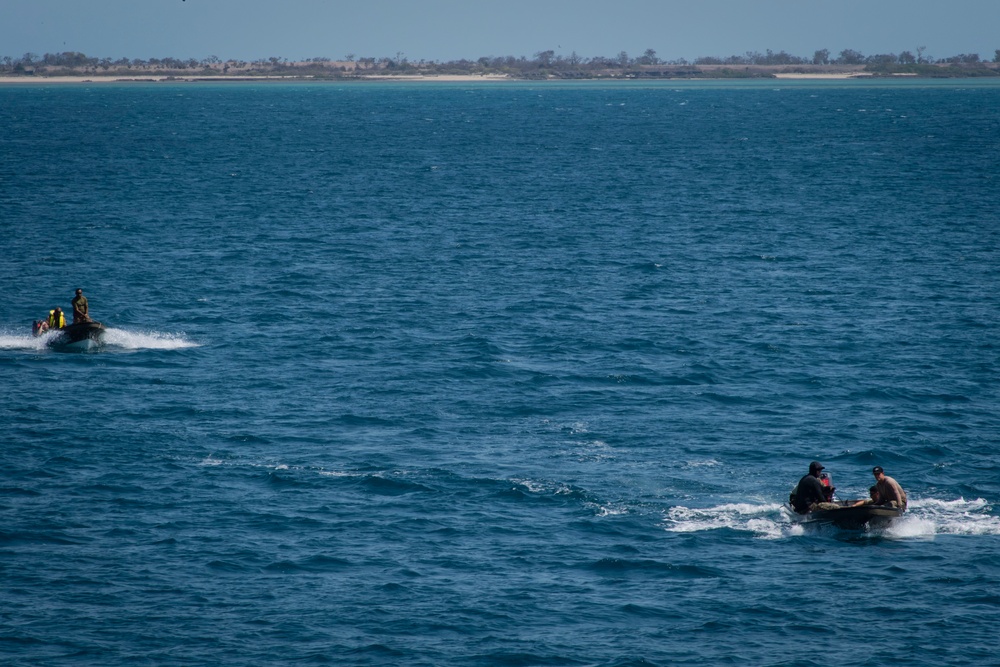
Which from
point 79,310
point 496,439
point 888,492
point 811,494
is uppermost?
point 79,310

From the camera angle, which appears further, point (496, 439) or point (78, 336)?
point (78, 336)

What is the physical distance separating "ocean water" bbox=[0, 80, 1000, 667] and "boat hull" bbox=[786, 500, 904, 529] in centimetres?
49

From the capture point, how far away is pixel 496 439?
1652 inches

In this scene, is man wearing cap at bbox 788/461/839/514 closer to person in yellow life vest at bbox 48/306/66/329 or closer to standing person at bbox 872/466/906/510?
standing person at bbox 872/466/906/510

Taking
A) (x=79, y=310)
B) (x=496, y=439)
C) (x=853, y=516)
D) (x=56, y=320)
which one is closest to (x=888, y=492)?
(x=853, y=516)

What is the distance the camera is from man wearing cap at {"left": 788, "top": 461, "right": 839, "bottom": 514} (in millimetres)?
34156

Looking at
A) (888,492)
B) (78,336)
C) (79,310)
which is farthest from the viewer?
(79,310)

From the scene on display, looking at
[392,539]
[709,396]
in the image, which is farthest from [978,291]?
[392,539]

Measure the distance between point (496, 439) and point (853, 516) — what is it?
1275cm

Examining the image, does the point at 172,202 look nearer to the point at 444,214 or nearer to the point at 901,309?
the point at 444,214

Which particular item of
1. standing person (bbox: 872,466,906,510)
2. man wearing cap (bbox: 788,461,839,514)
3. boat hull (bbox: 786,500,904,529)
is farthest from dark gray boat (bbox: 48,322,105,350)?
standing person (bbox: 872,466,906,510)

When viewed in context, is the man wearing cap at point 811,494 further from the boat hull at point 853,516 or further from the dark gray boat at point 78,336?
the dark gray boat at point 78,336

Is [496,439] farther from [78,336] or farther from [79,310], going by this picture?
[79,310]

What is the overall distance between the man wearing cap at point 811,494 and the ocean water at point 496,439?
3.45 feet
